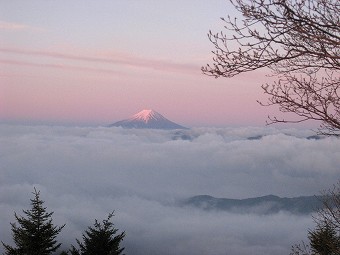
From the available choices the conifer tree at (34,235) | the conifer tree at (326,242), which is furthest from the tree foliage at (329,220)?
the conifer tree at (34,235)

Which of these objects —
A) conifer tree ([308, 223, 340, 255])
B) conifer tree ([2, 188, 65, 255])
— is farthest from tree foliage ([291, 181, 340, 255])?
conifer tree ([2, 188, 65, 255])

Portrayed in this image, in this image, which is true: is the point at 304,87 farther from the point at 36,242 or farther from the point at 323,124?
the point at 36,242

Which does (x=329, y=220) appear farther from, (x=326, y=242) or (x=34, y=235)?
(x=34, y=235)

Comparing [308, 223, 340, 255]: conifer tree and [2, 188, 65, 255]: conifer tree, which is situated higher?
[2, 188, 65, 255]: conifer tree

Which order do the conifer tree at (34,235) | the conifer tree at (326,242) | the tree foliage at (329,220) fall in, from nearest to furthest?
1. the conifer tree at (326,242)
2. the tree foliage at (329,220)
3. the conifer tree at (34,235)

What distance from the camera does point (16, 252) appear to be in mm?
20484

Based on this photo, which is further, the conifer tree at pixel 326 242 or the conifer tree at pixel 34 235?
the conifer tree at pixel 34 235

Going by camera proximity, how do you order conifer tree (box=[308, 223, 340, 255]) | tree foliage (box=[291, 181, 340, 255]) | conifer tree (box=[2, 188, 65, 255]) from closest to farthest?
conifer tree (box=[308, 223, 340, 255])
tree foliage (box=[291, 181, 340, 255])
conifer tree (box=[2, 188, 65, 255])

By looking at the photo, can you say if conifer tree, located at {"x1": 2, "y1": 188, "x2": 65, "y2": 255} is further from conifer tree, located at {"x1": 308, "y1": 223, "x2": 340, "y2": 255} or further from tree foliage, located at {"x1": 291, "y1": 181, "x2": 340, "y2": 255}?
conifer tree, located at {"x1": 308, "y1": 223, "x2": 340, "y2": 255}

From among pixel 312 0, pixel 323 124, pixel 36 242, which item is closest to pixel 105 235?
pixel 36 242

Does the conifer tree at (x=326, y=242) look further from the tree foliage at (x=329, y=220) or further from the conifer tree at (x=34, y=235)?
Result: the conifer tree at (x=34, y=235)

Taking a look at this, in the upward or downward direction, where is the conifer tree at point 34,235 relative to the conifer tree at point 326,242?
upward

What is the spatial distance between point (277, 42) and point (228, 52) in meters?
0.72

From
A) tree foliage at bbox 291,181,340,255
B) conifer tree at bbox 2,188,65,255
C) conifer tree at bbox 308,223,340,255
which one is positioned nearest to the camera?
conifer tree at bbox 308,223,340,255
